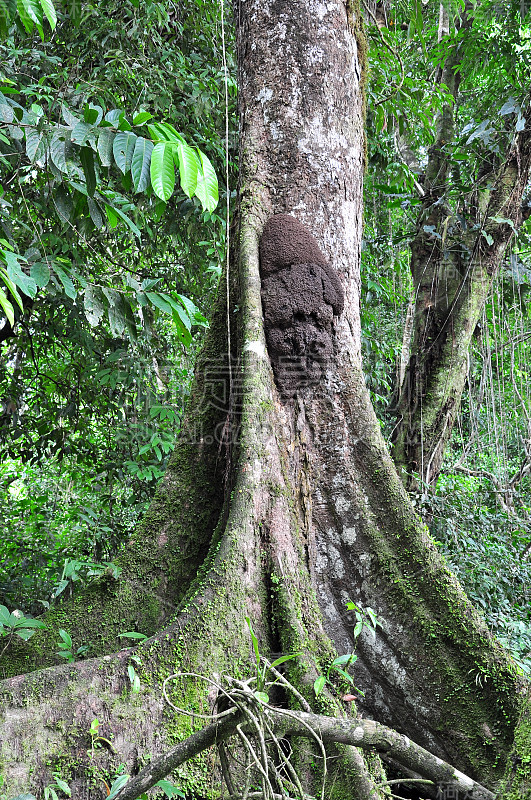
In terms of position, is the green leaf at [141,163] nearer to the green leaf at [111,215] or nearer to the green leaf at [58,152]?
the green leaf at [58,152]

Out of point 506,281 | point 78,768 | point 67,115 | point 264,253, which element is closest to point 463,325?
point 506,281

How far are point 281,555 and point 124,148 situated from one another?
59.2 inches

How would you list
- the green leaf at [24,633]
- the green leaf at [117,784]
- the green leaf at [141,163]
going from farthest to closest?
the green leaf at [24,633], the green leaf at [141,163], the green leaf at [117,784]

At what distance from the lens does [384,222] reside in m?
6.71

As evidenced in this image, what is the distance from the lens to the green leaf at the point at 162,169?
1.83 m

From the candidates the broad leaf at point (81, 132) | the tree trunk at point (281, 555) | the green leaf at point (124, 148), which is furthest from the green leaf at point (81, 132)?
the tree trunk at point (281, 555)

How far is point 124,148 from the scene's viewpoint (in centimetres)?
199

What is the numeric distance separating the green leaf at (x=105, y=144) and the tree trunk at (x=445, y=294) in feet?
11.4

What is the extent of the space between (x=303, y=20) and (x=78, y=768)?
3.37 meters

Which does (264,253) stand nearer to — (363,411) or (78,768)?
(363,411)

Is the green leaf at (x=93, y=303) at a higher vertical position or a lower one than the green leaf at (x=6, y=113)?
lower

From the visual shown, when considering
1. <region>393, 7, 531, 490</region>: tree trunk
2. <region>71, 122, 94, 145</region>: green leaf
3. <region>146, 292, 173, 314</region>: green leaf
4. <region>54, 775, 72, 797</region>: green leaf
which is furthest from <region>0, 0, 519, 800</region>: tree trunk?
<region>393, 7, 531, 490</region>: tree trunk

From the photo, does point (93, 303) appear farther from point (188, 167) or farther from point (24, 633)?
point (24, 633)

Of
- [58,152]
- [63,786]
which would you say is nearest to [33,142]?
[58,152]
